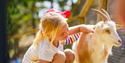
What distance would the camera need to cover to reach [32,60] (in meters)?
1.50

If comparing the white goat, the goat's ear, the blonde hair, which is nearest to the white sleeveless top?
the blonde hair

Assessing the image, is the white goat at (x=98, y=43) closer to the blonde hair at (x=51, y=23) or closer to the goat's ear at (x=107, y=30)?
the goat's ear at (x=107, y=30)

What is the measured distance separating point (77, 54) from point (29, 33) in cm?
66

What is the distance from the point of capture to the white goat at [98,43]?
1.48 meters

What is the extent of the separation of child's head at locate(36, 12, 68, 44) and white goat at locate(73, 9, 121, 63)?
13 cm

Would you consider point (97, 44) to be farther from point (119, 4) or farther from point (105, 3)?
point (119, 4)

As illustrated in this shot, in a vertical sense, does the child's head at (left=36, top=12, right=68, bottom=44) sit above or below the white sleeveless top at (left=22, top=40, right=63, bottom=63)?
above

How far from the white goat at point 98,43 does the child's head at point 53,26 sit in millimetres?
133

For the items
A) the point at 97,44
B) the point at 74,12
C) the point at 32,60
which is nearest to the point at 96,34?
the point at 97,44

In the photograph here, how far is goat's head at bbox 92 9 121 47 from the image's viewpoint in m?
1.47

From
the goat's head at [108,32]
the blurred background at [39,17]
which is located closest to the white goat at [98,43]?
the goat's head at [108,32]

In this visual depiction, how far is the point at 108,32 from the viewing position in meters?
1.49

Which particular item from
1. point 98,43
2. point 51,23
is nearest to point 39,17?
point 51,23

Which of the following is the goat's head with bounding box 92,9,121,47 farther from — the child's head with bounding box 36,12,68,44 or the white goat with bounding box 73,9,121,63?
the child's head with bounding box 36,12,68,44
